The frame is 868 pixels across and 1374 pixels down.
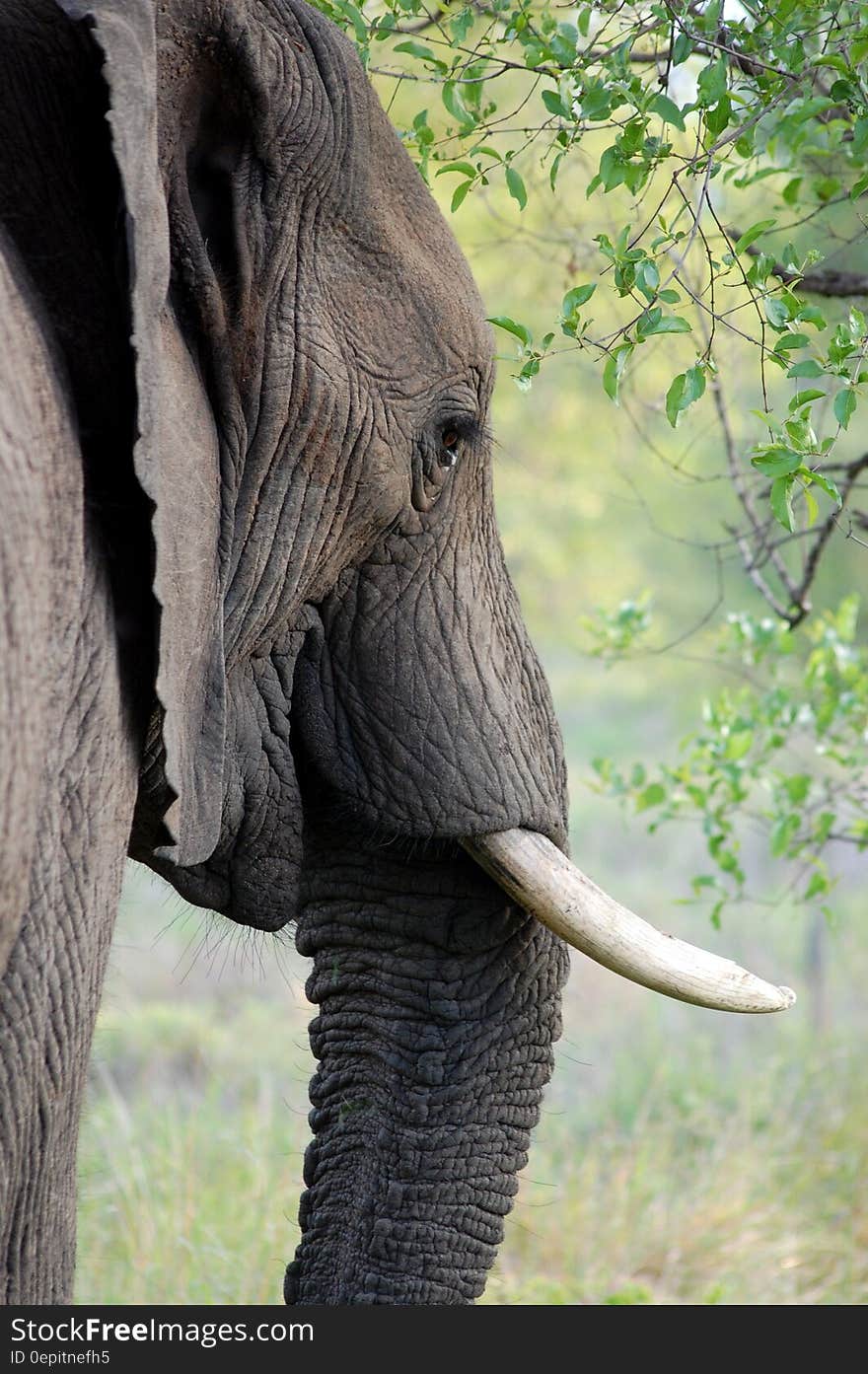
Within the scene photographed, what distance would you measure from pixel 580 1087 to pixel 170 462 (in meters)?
6.38

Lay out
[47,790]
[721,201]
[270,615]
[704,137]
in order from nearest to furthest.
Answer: [47,790] < [270,615] < [704,137] < [721,201]

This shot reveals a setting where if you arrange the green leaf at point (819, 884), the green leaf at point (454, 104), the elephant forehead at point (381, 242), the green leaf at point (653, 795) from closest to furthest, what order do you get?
the elephant forehead at point (381, 242) < the green leaf at point (454, 104) < the green leaf at point (819, 884) < the green leaf at point (653, 795)

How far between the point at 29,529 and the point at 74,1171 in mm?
728

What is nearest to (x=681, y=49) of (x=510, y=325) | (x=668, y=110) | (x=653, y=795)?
(x=668, y=110)

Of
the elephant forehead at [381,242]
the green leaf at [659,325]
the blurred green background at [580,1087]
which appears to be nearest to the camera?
the elephant forehead at [381,242]

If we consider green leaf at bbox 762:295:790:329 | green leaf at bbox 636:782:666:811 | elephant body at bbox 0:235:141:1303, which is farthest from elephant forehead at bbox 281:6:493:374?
green leaf at bbox 636:782:666:811

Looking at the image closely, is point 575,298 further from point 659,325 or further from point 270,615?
point 270,615

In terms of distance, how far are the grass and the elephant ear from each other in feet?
6.49

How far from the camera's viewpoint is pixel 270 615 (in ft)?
6.89

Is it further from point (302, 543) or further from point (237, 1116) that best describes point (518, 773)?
point (237, 1116)

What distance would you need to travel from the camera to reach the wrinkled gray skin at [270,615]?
64.9 inches

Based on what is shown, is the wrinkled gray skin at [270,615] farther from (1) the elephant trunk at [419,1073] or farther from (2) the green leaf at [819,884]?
(2) the green leaf at [819,884]

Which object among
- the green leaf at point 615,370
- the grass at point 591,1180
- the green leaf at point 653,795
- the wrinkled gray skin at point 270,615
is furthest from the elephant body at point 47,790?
the green leaf at point 653,795

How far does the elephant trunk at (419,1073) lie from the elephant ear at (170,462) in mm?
554
